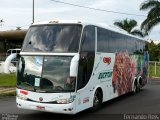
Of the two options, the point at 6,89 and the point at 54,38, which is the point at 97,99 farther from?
the point at 6,89

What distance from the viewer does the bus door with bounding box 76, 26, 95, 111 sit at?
491 inches

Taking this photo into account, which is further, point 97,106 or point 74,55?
point 97,106

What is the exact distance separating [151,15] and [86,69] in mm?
35051

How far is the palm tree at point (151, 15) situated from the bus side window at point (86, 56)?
110 ft

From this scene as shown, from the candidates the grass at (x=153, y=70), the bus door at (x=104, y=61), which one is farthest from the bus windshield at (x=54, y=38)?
the grass at (x=153, y=70)

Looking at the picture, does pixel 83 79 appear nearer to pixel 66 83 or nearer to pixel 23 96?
pixel 66 83

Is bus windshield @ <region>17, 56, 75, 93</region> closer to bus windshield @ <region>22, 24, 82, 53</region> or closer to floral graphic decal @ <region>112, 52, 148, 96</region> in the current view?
bus windshield @ <region>22, 24, 82, 53</region>

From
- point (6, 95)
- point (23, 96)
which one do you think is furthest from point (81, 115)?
point (6, 95)

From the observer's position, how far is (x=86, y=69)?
13.0 metres

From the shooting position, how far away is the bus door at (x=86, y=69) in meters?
12.5

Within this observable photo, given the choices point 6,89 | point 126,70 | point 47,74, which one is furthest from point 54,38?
point 6,89

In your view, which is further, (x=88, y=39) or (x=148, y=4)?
(x=148, y=4)

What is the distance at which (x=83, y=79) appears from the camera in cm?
1278

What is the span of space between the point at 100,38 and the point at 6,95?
21.4ft
